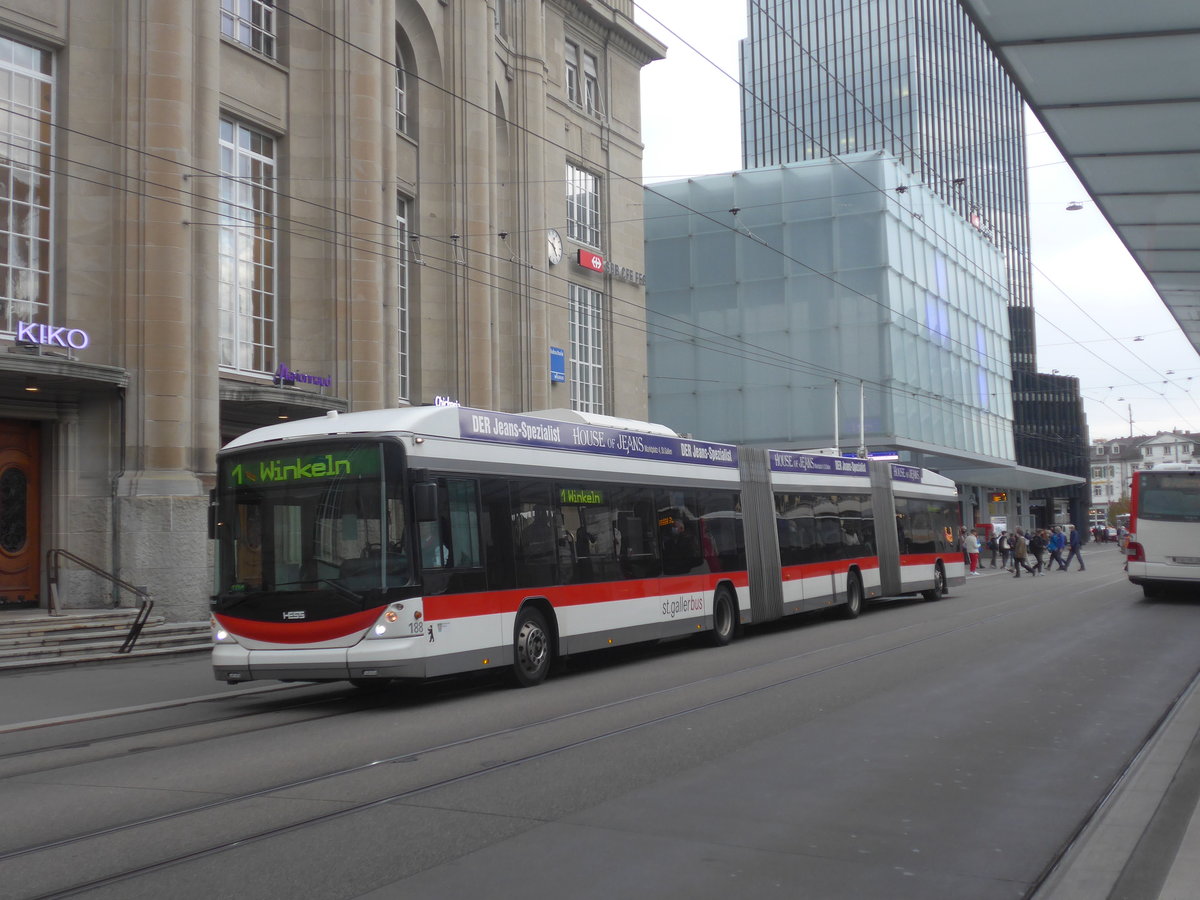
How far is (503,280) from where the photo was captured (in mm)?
33656

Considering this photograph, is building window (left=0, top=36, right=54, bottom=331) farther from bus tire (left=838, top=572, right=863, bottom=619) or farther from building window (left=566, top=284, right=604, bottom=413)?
building window (left=566, top=284, right=604, bottom=413)

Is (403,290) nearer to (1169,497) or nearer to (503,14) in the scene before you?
(503,14)

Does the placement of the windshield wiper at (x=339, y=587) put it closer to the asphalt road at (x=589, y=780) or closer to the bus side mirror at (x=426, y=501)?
the bus side mirror at (x=426, y=501)

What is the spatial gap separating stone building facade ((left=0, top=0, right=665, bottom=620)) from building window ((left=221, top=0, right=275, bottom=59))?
0.05m

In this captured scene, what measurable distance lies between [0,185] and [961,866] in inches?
764

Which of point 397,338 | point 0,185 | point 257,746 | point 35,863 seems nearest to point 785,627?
point 397,338

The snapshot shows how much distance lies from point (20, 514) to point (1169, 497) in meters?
22.6

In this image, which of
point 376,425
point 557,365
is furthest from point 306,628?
point 557,365

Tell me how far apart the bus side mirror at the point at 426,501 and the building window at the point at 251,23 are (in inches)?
647

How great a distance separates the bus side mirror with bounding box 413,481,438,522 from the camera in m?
11.3

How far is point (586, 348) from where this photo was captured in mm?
39250

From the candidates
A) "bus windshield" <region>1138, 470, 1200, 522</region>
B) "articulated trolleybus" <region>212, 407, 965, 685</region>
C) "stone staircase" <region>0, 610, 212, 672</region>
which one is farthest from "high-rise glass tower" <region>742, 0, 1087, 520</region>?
"stone staircase" <region>0, 610, 212, 672</region>

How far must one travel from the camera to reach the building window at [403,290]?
95.6 feet

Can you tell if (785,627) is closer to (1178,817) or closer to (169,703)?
(169,703)
